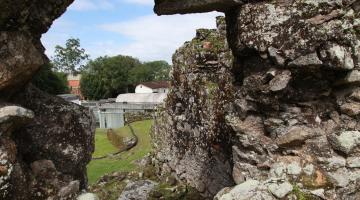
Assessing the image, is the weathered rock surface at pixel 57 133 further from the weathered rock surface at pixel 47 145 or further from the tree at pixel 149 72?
the tree at pixel 149 72

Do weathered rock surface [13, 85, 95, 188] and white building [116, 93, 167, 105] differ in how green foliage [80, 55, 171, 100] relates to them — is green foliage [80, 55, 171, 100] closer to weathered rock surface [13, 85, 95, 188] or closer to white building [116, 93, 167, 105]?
white building [116, 93, 167, 105]

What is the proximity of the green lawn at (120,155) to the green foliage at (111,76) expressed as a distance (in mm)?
48796

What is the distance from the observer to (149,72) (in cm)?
9562

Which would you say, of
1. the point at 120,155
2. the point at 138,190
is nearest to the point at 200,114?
the point at 138,190

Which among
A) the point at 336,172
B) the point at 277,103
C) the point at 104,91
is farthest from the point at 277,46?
the point at 104,91

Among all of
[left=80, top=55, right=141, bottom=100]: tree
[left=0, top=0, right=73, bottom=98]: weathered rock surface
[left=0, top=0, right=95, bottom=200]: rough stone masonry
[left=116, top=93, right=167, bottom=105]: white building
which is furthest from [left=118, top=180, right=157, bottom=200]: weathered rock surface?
[left=80, top=55, right=141, bottom=100]: tree

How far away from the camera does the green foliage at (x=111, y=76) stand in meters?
77.1

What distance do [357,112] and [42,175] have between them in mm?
3701

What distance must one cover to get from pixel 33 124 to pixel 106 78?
74577mm

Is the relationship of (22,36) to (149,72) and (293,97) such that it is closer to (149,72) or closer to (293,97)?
(293,97)

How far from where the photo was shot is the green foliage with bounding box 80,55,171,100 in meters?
77.1

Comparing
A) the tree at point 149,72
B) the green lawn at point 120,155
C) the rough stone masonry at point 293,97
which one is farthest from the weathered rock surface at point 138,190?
the tree at point 149,72

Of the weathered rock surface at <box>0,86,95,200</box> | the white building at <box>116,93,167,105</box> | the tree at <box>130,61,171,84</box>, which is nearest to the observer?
the weathered rock surface at <box>0,86,95,200</box>

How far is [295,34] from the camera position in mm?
5184
